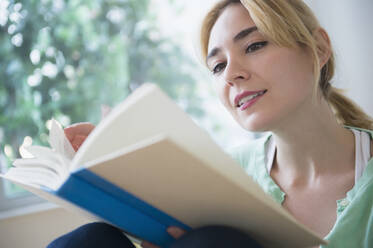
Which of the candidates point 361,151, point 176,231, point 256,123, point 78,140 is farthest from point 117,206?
point 361,151

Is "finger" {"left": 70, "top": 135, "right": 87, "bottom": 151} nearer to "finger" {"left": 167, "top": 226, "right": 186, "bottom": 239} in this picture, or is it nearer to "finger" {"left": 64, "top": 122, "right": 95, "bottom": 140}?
"finger" {"left": 64, "top": 122, "right": 95, "bottom": 140}

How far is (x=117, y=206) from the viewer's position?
20.9 inches

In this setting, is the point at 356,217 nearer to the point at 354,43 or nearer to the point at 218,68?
the point at 218,68

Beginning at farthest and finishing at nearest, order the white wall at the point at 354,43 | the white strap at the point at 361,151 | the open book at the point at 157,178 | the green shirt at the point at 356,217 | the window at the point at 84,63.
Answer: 1. the window at the point at 84,63
2. the white wall at the point at 354,43
3. the white strap at the point at 361,151
4. the green shirt at the point at 356,217
5. the open book at the point at 157,178

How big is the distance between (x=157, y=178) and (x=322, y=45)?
718mm

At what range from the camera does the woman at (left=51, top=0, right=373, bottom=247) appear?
842 mm

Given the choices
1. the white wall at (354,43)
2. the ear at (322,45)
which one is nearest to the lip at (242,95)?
the ear at (322,45)

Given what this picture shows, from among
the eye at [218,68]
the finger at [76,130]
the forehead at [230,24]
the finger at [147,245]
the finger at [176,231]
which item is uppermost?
the forehead at [230,24]

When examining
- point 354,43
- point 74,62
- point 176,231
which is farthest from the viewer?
point 74,62

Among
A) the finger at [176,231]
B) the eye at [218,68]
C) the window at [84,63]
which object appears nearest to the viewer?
the finger at [176,231]

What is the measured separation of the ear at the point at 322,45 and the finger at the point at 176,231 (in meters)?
0.63

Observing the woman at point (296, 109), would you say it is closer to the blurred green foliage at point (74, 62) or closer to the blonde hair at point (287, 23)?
the blonde hair at point (287, 23)

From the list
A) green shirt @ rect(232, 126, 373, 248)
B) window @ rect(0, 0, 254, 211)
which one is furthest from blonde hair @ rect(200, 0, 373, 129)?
window @ rect(0, 0, 254, 211)

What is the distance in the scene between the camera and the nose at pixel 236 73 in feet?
2.81
